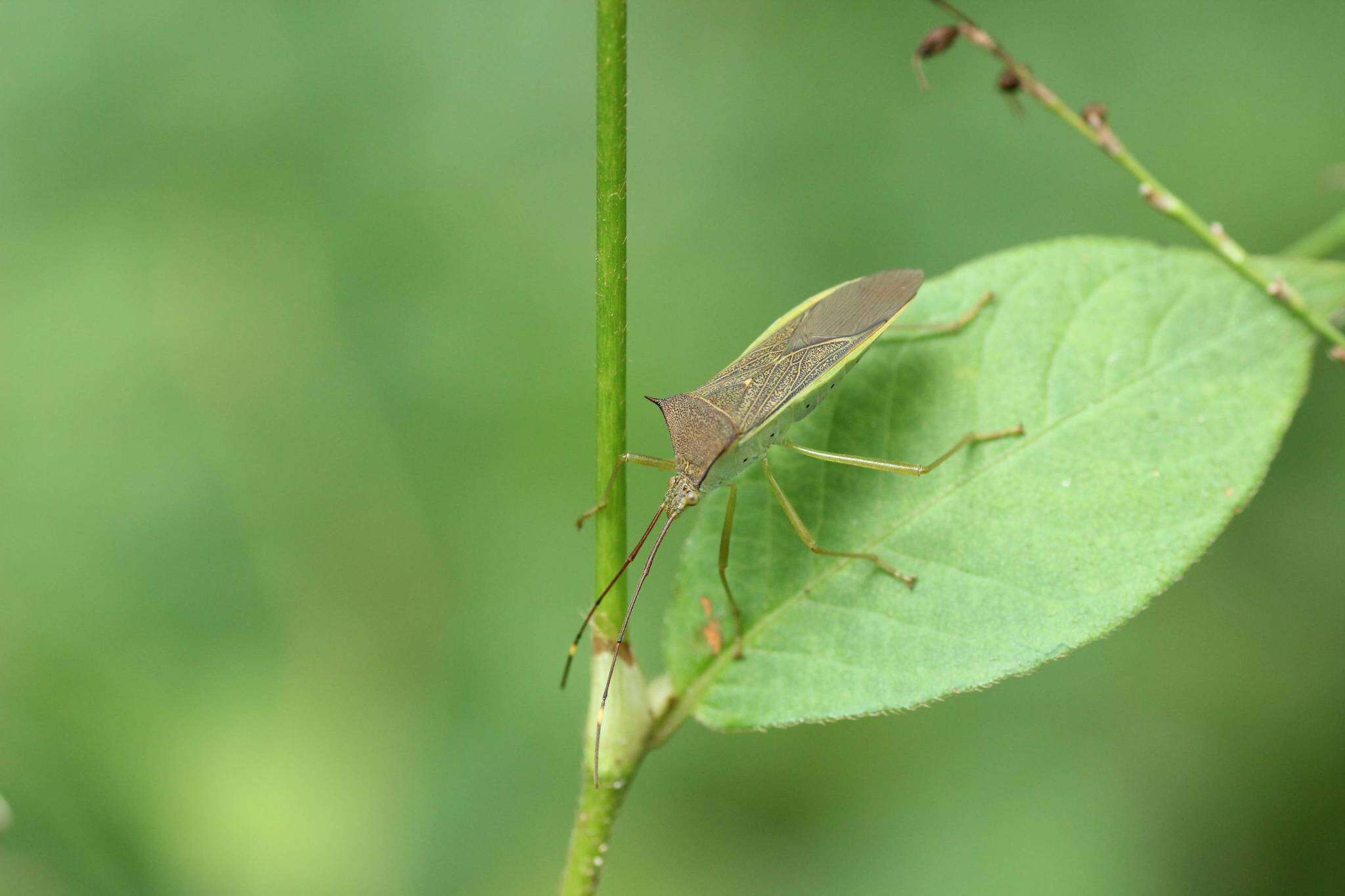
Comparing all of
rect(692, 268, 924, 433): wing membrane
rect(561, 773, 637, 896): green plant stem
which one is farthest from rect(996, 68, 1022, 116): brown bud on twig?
A: rect(561, 773, 637, 896): green plant stem

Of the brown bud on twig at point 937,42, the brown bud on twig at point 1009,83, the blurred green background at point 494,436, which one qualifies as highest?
the brown bud on twig at point 937,42

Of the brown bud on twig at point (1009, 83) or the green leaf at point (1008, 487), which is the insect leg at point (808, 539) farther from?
the brown bud on twig at point (1009, 83)

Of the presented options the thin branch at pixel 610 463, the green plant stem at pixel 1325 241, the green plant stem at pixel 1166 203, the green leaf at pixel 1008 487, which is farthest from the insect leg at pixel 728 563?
the green plant stem at pixel 1325 241

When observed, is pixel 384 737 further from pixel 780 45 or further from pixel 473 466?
pixel 780 45

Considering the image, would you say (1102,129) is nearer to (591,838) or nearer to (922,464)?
(922,464)

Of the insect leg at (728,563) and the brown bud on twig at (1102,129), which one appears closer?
the insect leg at (728,563)

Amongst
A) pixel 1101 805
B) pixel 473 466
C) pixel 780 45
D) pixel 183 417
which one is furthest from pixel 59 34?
pixel 1101 805

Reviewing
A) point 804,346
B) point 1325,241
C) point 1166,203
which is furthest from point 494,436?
point 1325,241
